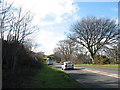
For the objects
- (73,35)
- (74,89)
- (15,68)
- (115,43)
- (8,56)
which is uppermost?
(73,35)

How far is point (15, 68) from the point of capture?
9.45 metres

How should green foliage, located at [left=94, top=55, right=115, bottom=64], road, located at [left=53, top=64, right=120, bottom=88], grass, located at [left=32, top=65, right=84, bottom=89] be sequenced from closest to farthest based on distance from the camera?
grass, located at [left=32, top=65, right=84, bottom=89] < road, located at [left=53, top=64, right=120, bottom=88] < green foliage, located at [left=94, top=55, right=115, bottom=64]

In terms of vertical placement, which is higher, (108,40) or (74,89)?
(108,40)

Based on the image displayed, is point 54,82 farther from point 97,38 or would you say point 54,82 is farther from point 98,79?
point 97,38

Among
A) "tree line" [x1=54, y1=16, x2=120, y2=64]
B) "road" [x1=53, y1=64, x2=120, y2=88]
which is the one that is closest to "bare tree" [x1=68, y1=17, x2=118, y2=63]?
"tree line" [x1=54, y1=16, x2=120, y2=64]

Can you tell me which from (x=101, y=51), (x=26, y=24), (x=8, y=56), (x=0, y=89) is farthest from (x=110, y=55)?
(x=0, y=89)

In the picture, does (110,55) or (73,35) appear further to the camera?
(73,35)

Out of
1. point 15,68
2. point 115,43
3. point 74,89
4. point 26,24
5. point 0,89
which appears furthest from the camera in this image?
point 115,43

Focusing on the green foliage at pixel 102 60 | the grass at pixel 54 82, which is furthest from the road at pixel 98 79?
the green foliage at pixel 102 60

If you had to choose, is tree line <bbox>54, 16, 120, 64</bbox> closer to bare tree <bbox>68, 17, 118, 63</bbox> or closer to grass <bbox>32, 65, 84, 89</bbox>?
bare tree <bbox>68, 17, 118, 63</bbox>

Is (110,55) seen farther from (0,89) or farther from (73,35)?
(0,89)

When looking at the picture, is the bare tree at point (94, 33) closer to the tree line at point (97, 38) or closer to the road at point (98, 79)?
the tree line at point (97, 38)

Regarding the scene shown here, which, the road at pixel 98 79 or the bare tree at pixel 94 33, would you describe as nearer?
the road at pixel 98 79

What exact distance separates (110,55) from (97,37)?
5.94m
